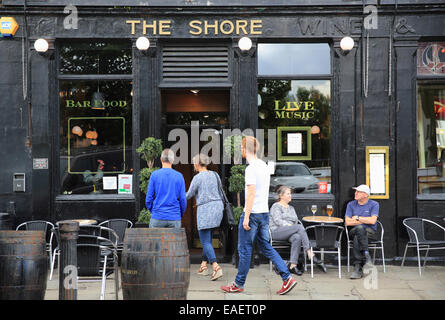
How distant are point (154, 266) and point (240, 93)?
4.60 meters

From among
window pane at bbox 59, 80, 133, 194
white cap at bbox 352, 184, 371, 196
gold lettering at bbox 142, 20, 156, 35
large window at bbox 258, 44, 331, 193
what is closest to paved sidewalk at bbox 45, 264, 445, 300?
white cap at bbox 352, 184, 371, 196

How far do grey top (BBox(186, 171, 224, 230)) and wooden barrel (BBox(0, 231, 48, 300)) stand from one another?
2.84m

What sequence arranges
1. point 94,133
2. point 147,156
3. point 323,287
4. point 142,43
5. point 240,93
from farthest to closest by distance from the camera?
point 94,133 < point 240,93 < point 142,43 < point 147,156 < point 323,287

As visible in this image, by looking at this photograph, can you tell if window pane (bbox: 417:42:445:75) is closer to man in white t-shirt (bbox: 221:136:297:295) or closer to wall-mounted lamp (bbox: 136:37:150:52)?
man in white t-shirt (bbox: 221:136:297:295)

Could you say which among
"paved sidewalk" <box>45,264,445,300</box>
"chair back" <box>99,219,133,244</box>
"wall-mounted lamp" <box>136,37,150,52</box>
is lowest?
"paved sidewalk" <box>45,264,445,300</box>

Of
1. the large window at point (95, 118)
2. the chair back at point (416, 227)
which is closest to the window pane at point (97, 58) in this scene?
the large window at point (95, 118)

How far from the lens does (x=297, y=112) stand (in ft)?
30.3

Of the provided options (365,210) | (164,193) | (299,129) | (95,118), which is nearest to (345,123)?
(299,129)

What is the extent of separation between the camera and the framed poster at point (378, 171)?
8.96 meters

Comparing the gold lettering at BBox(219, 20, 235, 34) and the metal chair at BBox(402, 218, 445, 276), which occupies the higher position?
the gold lettering at BBox(219, 20, 235, 34)

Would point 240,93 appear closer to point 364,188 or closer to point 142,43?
point 142,43

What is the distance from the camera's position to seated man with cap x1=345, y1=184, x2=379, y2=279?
26.2ft
